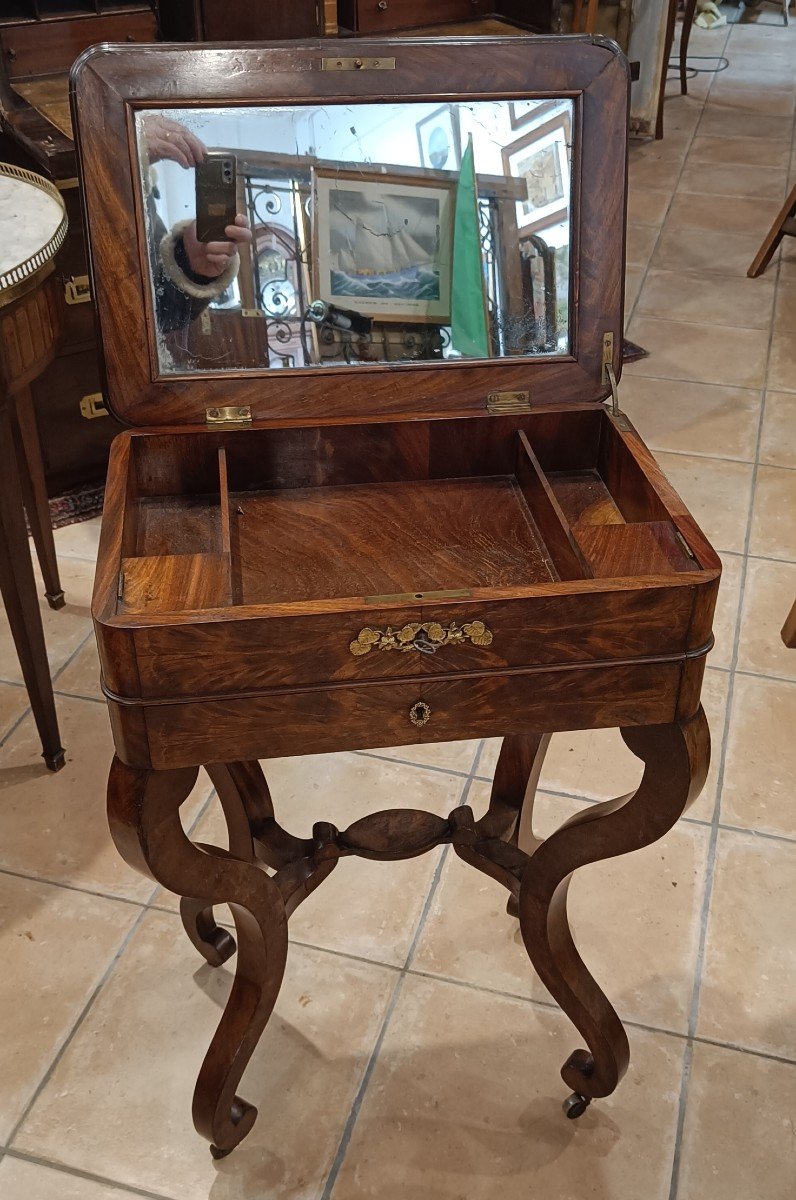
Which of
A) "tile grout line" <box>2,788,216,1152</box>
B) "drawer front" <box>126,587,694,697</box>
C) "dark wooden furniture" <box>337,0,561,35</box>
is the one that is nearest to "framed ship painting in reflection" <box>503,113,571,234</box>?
"drawer front" <box>126,587,694,697</box>

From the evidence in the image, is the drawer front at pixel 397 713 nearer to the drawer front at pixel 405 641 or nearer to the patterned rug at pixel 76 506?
the drawer front at pixel 405 641

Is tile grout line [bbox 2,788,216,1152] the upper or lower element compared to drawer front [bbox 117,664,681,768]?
lower

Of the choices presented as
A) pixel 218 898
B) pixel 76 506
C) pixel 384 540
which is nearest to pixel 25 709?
pixel 76 506

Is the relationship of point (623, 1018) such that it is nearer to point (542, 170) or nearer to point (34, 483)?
point (542, 170)

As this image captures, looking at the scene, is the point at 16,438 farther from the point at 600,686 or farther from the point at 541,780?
the point at 600,686

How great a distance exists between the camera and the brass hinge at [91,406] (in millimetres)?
2543

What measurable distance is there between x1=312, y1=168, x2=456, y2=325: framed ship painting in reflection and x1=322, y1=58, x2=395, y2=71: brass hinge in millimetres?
100

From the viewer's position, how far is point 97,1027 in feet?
5.13

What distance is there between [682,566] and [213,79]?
0.68 m

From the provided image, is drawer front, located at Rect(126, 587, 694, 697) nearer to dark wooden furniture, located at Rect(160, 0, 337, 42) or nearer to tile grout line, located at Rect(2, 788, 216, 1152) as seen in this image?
tile grout line, located at Rect(2, 788, 216, 1152)

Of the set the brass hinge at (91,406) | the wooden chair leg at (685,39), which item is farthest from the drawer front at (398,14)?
the brass hinge at (91,406)

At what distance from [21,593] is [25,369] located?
1.25ft

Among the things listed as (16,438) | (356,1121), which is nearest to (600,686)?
(356,1121)

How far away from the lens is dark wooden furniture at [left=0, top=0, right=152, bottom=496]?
229 centimetres
